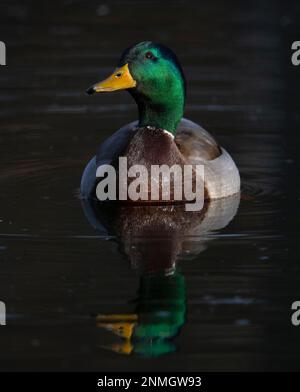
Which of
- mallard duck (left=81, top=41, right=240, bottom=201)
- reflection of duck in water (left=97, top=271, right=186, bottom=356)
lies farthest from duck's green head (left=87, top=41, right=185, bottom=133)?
reflection of duck in water (left=97, top=271, right=186, bottom=356)

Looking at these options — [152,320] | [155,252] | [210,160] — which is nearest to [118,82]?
[210,160]

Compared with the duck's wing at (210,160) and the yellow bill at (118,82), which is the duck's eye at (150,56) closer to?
the yellow bill at (118,82)

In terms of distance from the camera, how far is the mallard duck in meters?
11.5

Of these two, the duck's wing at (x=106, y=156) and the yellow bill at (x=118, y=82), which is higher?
the yellow bill at (x=118, y=82)

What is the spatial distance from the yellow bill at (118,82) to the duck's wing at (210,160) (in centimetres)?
82

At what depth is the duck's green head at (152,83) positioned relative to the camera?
1144cm

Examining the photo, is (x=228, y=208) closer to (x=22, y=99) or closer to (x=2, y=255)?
(x=2, y=255)

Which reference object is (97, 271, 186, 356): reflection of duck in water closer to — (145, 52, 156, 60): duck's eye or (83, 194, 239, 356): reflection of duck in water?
(83, 194, 239, 356): reflection of duck in water

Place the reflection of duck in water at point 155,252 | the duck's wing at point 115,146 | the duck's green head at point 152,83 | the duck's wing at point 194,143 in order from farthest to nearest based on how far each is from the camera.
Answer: the duck's wing at point 194,143
the duck's wing at point 115,146
the duck's green head at point 152,83
the reflection of duck in water at point 155,252

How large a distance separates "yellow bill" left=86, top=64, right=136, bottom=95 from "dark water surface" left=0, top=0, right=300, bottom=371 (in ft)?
3.43

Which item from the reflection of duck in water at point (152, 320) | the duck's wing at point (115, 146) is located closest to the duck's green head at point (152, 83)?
the duck's wing at point (115, 146)

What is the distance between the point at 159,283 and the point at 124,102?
655 centimetres

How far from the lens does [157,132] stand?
11.8 metres

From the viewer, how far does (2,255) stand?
9.99m
